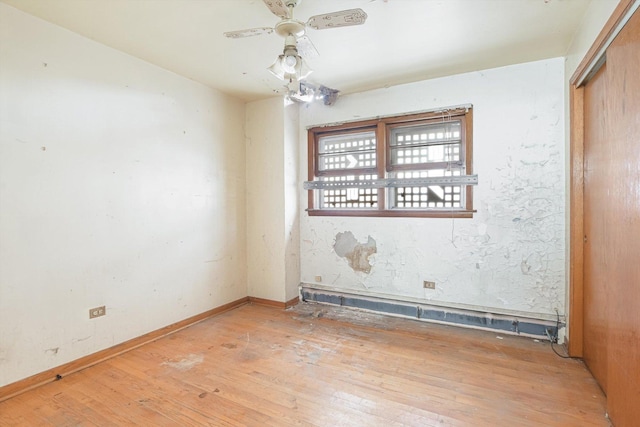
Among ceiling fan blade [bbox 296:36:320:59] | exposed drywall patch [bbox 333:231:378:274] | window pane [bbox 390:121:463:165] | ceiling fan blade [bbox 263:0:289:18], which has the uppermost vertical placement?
ceiling fan blade [bbox 296:36:320:59]

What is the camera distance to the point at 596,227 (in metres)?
2.19

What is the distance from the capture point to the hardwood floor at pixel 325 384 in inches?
76.1

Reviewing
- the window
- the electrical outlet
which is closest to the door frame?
the window

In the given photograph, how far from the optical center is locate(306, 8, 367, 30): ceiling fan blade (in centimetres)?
172

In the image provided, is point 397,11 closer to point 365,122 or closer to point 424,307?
point 365,122

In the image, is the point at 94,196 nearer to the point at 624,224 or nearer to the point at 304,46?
the point at 304,46

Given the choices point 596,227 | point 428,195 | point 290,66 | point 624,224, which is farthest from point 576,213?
point 290,66

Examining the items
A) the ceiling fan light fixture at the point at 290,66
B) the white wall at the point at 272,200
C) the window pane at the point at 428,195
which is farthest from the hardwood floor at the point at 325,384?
the ceiling fan light fixture at the point at 290,66

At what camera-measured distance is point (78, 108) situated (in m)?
2.53

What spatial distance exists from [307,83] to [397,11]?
4.93 ft

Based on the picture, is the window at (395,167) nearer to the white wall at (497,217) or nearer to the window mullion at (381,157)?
the window mullion at (381,157)

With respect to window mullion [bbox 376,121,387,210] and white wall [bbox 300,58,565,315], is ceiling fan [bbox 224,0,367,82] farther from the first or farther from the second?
white wall [bbox 300,58,565,315]

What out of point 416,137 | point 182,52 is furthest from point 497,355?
point 182,52

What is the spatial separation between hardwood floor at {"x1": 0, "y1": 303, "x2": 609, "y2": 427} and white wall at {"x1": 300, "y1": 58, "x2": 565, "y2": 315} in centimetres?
50
